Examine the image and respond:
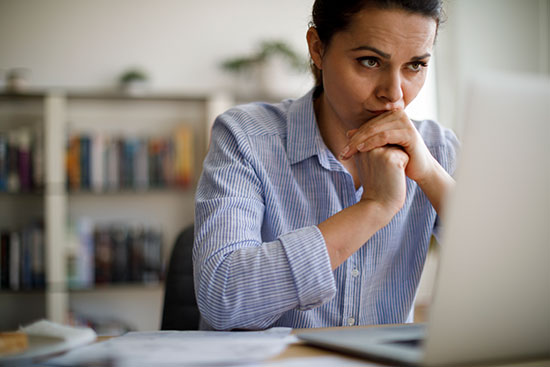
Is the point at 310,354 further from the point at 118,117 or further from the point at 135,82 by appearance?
the point at 118,117

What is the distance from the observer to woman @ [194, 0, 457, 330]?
823mm

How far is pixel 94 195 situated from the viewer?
10.6 feet

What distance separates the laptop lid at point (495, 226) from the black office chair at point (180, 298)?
840mm

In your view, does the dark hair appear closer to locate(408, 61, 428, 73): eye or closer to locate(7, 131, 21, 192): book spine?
locate(408, 61, 428, 73): eye

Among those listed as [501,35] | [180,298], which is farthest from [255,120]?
[501,35]

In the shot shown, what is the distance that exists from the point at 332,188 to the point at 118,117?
2.47 metres

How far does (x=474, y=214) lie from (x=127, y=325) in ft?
10.0

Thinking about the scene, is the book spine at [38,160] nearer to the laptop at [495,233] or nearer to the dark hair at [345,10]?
the dark hair at [345,10]

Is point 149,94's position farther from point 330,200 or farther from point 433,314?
point 433,314

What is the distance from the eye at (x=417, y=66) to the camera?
1.03 metres

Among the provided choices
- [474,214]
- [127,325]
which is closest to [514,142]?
[474,214]

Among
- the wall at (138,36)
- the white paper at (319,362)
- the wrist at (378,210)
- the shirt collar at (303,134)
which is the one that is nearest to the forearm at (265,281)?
the wrist at (378,210)

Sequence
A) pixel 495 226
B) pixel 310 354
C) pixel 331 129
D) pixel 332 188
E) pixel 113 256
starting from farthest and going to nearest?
pixel 113 256 < pixel 331 129 < pixel 332 188 < pixel 310 354 < pixel 495 226

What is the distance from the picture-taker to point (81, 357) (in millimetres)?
569
